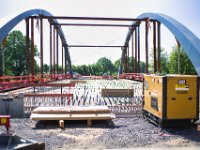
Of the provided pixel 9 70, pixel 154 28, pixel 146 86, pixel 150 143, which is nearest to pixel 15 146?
pixel 150 143

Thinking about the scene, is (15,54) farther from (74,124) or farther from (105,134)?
(105,134)

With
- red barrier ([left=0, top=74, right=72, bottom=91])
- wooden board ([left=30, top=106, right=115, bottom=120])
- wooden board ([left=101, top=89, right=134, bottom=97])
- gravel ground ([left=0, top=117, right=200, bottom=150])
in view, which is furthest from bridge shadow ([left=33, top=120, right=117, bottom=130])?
wooden board ([left=101, top=89, right=134, bottom=97])

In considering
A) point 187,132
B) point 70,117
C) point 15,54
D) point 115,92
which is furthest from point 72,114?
point 15,54

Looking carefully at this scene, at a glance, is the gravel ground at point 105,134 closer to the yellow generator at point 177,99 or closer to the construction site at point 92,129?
the construction site at point 92,129

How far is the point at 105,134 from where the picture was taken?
8.53m

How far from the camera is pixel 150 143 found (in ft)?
25.0

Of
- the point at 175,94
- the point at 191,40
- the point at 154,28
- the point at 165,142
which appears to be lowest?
the point at 165,142

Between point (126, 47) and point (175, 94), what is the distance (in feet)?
168

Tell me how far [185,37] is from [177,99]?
13132 millimetres

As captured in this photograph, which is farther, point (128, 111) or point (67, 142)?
point (128, 111)

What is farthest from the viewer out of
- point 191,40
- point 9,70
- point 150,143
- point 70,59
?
point 9,70

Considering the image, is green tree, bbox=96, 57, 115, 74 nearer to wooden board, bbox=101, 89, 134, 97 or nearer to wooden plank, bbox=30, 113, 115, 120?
wooden board, bbox=101, 89, 134, 97

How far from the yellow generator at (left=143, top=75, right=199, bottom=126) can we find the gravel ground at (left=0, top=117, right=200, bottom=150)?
33 cm

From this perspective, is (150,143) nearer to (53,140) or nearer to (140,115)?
(53,140)
